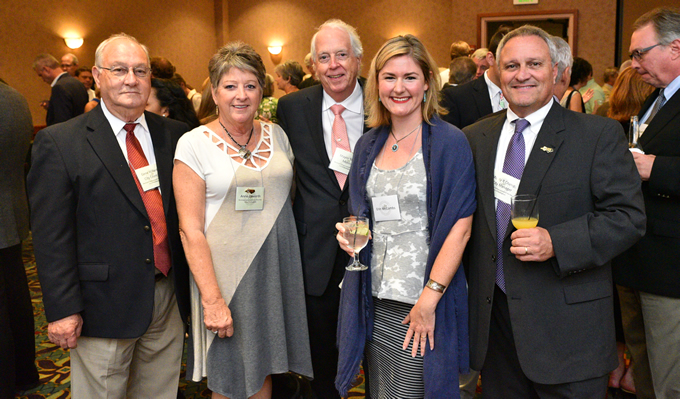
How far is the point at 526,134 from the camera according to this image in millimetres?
1874

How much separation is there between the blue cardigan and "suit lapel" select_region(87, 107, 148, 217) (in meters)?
0.89

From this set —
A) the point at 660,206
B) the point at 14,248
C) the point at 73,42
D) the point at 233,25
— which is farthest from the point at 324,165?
the point at 233,25

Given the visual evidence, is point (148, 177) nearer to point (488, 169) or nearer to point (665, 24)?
point (488, 169)

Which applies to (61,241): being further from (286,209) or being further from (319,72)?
(319,72)

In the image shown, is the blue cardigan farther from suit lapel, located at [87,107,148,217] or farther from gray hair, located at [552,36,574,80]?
suit lapel, located at [87,107,148,217]

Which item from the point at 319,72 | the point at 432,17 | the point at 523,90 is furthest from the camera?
the point at 432,17

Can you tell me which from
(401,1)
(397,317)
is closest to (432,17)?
(401,1)

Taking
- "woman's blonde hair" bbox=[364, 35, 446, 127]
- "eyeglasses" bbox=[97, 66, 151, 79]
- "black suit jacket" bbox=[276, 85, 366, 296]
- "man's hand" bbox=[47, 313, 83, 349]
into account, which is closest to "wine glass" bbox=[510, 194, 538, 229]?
"woman's blonde hair" bbox=[364, 35, 446, 127]

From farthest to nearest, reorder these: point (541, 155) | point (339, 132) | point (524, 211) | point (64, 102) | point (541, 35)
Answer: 1. point (64, 102)
2. point (339, 132)
3. point (541, 35)
4. point (541, 155)
5. point (524, 211)

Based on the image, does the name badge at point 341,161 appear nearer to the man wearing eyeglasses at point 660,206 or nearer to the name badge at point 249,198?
the name badge at point 249,198

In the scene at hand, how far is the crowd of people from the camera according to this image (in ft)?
5.76

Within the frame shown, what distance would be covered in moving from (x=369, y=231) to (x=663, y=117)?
139 centimetres

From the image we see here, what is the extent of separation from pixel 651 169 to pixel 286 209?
1.52 m

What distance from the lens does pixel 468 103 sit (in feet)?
10.3
